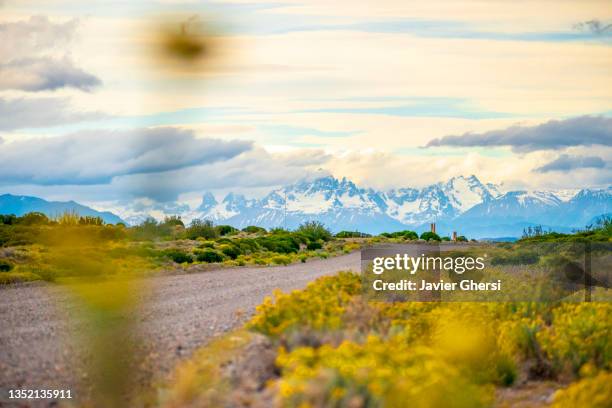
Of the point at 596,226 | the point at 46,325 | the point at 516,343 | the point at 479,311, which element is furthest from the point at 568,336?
the point at 596,226

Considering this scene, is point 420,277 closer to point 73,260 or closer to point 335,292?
point 335,292

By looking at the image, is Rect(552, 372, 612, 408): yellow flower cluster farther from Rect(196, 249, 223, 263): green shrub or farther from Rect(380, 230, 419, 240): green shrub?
Rect(380, 230, 419, 240): green shrub

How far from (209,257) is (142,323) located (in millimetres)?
18525

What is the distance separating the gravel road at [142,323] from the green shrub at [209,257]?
7.96m

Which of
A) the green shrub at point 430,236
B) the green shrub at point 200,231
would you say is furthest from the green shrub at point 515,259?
the green shrub at point 430,236

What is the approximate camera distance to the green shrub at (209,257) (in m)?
28.3

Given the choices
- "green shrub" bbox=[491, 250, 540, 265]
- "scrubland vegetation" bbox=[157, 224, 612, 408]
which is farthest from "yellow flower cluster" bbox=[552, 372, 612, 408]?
"green shrub" bbox=[491, 250, 540, 265]

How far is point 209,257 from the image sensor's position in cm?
2869

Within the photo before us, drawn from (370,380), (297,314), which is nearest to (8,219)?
(297,314)

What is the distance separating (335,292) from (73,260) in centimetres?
867

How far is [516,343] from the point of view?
1071 cm

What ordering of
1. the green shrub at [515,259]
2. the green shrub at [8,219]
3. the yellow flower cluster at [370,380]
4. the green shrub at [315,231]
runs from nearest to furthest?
1. the yellow flower cluster at [370,380]
2. the green shrub at [515,259]
3. the green shrub at [8,219]
4. the green shrub at [315,231]

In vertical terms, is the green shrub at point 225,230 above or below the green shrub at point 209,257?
above

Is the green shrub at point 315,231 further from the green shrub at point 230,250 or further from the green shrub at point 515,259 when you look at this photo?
the green shrub at point 515,259
